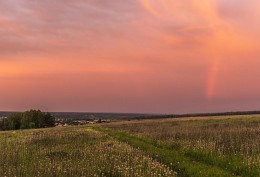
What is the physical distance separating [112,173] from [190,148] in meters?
8.14

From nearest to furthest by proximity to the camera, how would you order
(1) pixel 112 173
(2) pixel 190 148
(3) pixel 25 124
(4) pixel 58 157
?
(1) pixel 112 173 → (4) pixel 58 157 → (2) pixel 190 148 → (3) pixel 25 124

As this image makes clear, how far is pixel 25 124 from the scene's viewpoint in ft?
339

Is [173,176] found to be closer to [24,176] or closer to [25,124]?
[24,176]

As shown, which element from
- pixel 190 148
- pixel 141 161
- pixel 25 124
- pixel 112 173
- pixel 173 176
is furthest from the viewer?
pixel 25 124

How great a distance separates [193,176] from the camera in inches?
491

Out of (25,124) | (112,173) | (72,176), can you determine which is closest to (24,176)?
(72,176)

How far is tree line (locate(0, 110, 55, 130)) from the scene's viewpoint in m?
103

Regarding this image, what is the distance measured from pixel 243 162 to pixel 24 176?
9160 mm

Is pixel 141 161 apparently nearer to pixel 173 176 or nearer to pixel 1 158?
pixel 173 176

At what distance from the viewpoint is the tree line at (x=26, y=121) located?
10305 centimetres

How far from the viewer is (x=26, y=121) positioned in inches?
4072

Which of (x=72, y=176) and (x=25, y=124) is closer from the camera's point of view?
(x=72, y=176)

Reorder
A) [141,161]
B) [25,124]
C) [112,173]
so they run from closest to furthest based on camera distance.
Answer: [112,173] → [141,161] → [25,124]

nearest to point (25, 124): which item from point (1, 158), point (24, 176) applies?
point (1, 158)
